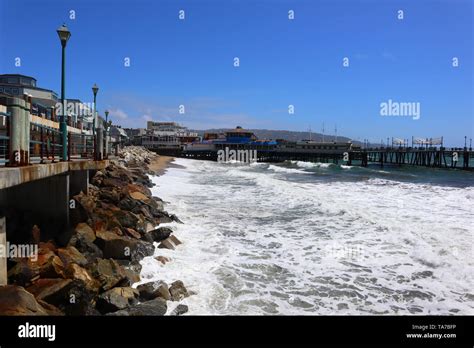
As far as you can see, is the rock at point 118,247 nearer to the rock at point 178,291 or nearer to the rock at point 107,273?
the rock at point 107,273

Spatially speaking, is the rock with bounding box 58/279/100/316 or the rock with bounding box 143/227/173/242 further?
the rock with bounding box 143/227/173/242

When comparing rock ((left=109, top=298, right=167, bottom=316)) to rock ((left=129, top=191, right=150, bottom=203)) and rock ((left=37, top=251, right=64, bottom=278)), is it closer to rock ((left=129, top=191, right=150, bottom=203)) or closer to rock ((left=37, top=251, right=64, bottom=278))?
rock ((left=37, top=251, right=64, bottom=278))

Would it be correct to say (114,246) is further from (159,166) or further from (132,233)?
(159,166)

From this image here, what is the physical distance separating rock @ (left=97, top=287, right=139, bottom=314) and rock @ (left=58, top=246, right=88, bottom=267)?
47.8 inches

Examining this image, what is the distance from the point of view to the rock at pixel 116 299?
591 cm

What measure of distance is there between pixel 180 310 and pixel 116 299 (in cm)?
111

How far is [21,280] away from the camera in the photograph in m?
5.98

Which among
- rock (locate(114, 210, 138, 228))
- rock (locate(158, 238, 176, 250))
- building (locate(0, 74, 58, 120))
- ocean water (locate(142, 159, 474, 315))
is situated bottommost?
ocean water (locate(142, 159, 474, 315))
